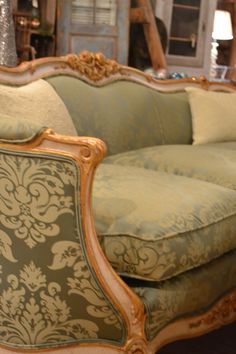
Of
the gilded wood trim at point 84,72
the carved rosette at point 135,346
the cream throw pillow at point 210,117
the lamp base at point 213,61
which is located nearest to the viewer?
the carved rosette at point 135,346

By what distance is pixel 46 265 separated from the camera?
1.11 m

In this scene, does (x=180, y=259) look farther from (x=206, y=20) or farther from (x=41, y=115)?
(x=206, y=20)

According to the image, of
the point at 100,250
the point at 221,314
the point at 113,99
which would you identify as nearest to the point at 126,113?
the point at 113,99

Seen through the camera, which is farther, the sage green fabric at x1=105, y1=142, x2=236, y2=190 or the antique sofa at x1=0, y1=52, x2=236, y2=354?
the sage green fabric at x1=105, y1=142, x2=236, y2=190

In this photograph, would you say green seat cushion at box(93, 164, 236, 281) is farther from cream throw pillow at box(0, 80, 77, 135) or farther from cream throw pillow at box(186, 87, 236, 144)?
cream throw pillow at box(186, 87, 236, 144)

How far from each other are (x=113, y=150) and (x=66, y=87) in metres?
0.30

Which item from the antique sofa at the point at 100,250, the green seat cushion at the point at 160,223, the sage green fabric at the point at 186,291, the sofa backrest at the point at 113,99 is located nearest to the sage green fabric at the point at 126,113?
the sofa backrest at the point at 113,99

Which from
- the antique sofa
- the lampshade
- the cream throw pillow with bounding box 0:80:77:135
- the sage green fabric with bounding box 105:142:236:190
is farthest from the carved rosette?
the lampshade

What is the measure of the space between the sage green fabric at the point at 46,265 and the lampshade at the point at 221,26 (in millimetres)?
3342

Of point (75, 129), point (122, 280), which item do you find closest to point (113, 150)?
point (75, 129)

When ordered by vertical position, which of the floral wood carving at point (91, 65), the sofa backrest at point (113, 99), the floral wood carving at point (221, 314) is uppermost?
the floral wood carving at point (91, 65)

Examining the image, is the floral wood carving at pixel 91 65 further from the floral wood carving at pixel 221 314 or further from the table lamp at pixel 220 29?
the table lamp at pixel 220 29

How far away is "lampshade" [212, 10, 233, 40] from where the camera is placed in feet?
13.5

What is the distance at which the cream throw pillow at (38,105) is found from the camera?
1629 mm
